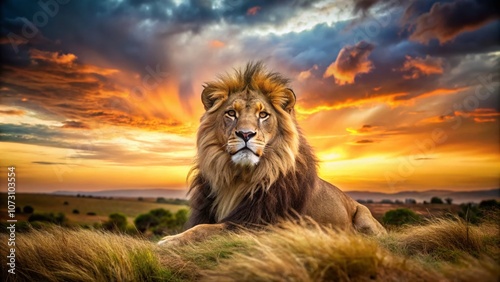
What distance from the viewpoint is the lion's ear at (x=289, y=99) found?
23.0 feet

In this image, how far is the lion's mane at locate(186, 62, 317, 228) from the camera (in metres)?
6.54

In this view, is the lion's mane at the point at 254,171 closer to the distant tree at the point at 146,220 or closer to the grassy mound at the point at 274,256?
the grassy mound at the point at 274,256

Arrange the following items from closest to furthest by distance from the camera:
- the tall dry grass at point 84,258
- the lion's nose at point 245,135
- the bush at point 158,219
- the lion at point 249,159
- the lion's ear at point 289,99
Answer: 1. the tall dry grass at point 84,258
2. the lion's nose at point 245,135
3. the lion at point 249,159
4. the lion's ear at point 289,99
5. the bush at point 158,219

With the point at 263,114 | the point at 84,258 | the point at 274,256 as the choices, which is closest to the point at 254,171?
the point at 263,114

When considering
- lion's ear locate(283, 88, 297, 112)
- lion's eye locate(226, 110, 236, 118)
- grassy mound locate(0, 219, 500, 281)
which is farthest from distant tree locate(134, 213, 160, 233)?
lion's eye locate(226, 110, 236, 118)

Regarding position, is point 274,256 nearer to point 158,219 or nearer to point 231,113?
point 231,113

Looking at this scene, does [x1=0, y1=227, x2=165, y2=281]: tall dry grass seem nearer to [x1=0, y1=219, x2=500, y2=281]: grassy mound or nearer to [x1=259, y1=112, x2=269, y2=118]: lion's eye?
[x1=0, y1=219, x2=500, y2=281]: grassy mound

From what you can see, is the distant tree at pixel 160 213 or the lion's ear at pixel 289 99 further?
the distant tree at pixel 160 213

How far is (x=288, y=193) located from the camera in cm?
671

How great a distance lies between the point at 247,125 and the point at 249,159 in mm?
477

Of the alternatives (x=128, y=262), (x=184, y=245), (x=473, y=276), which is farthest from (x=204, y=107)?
(x=473, y=276)

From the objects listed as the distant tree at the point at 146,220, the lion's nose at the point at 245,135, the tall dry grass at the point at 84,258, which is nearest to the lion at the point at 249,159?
the lion's nose at the point at 245,135

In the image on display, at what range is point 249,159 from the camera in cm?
621

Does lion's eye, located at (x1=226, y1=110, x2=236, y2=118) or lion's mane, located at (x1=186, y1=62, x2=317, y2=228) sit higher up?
lion's eye, located at (x1=226, y1=110, x2=236, y2=118)
